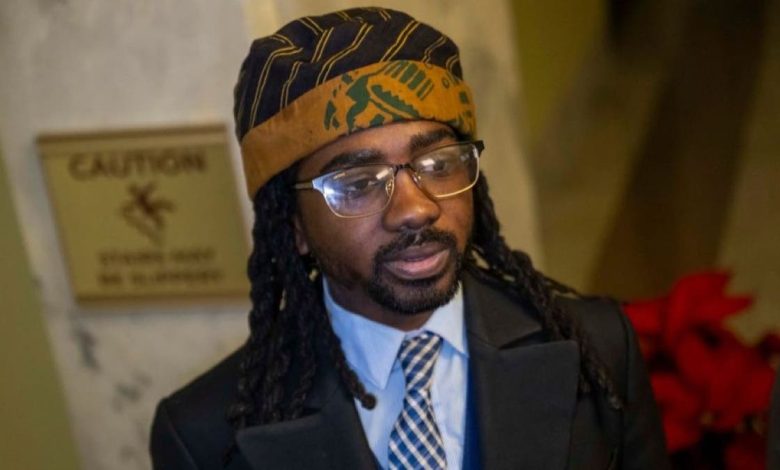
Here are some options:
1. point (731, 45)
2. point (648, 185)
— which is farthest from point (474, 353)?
point (731, 45)

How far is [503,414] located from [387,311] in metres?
0.18

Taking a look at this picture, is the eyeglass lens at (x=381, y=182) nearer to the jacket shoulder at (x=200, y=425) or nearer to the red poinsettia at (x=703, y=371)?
the jacket shoulder at (x=200, y=425)

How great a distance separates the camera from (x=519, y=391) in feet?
4.39

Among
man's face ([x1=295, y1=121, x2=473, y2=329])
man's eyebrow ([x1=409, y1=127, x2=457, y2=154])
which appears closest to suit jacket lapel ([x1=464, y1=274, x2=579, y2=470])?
man's face ([x1=295, y1=121, x2=473, y2=329])

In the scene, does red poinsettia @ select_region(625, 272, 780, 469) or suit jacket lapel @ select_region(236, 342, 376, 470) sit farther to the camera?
red poinsettia @ select_region(625, 272, 780, 469)

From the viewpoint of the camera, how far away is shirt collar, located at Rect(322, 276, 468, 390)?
4.28 feet

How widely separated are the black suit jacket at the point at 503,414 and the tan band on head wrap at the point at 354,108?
0.86ft

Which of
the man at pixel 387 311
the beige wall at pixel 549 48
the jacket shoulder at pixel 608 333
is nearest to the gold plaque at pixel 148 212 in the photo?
the man at pixel 387 311

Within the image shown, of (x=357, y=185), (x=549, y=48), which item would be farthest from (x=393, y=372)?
(x=549, y=48)

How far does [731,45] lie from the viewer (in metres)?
4.63

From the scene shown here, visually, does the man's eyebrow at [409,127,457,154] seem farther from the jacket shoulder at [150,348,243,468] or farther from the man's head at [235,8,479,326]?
the jacket shoulder at [150,348,243,468]

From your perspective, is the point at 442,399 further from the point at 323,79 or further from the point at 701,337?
the point at 701,337

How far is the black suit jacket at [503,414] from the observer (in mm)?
1298

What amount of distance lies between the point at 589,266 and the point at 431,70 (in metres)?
2.08
